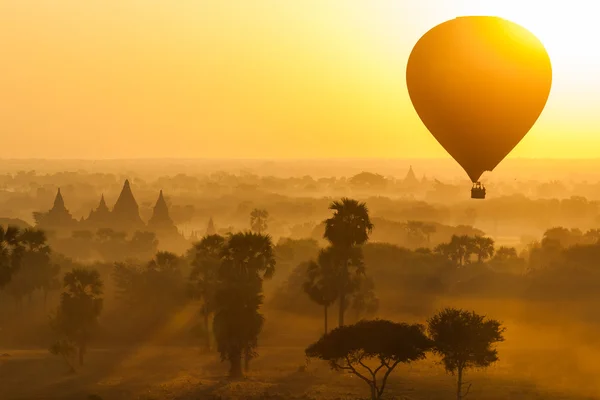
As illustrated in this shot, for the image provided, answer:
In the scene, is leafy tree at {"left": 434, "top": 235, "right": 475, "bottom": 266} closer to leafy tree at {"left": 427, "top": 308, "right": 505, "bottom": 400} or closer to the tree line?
the tree line

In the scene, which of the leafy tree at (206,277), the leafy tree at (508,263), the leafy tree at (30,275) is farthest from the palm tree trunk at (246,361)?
the leafy tree at (508,263)

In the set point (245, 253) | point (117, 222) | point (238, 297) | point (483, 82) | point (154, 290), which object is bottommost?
point (154, 290)

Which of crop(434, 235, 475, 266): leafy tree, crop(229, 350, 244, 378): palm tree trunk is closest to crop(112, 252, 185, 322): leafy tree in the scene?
crop(229, 350, 244, 378): palm tree trunk

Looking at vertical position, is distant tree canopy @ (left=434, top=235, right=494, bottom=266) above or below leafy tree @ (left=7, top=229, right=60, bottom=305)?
above

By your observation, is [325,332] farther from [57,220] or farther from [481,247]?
[57,220]

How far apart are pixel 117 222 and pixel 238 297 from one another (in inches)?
3829

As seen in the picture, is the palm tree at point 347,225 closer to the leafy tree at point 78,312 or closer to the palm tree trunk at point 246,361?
the palm tree trunk at point 246,361

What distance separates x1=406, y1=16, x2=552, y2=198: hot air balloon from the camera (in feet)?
171

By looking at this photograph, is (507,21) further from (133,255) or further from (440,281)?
(133,255)

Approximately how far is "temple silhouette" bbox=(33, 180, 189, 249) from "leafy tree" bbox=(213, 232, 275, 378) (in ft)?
298

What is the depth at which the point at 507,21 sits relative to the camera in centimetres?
5297

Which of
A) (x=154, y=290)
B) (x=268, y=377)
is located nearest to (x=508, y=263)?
(x=154, y=290)

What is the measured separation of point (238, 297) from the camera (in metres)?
50.6

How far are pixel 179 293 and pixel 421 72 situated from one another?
33979mm
